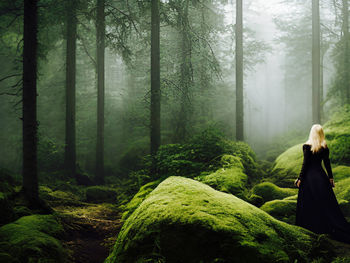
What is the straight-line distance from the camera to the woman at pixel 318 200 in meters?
4.48

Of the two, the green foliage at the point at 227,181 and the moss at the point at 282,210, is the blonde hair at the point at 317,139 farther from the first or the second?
the green foliage at the point at 227,181

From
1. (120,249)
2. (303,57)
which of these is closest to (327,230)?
(120,249)

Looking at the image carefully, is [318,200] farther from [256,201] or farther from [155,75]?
[155,75]

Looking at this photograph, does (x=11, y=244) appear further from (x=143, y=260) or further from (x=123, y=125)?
(x=123, y=125)

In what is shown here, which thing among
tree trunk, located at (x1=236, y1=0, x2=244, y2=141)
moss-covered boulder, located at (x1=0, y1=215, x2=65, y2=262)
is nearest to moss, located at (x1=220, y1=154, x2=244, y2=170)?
moss-covered boulder, located at (x1=0, y1=215, x2=65, y2=262)

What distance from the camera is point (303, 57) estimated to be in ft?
102

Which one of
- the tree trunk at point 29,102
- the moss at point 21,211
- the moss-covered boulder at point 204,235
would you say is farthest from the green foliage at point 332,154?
the tree trunk at point 29,102

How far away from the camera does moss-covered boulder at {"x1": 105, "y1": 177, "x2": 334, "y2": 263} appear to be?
2.46 metres

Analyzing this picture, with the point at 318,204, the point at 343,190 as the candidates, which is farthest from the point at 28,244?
the point at 343,190

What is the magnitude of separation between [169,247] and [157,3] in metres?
10.7

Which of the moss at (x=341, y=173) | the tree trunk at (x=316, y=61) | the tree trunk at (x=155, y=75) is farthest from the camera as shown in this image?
the tree trunk at (x=316, y=61)

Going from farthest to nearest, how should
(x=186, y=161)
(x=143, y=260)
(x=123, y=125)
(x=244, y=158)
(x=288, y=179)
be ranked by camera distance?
(x=123, y=125) → (x=244, y=158) → (x=288, y=179) → (x=186, y=161) → (x=143, y=260)

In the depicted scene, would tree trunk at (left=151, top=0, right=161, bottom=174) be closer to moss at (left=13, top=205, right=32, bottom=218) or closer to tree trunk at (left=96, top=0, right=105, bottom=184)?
tree trunk at (left=96, top=0, right=105, bottom=184)

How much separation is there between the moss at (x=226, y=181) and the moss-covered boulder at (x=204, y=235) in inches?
94.5
